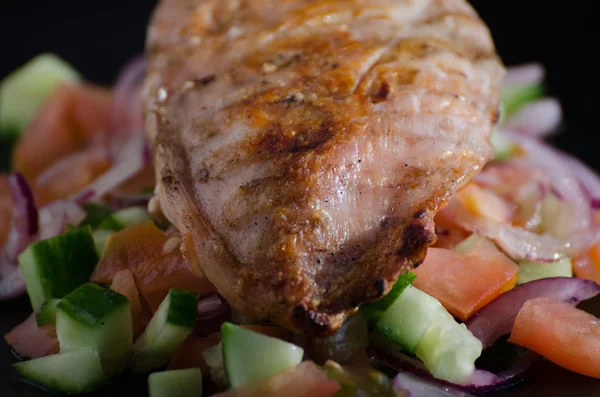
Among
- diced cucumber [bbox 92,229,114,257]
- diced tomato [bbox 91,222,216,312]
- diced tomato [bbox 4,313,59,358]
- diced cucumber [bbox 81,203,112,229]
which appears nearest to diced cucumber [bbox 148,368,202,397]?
diced tomato [bbox 91,222,216,312]

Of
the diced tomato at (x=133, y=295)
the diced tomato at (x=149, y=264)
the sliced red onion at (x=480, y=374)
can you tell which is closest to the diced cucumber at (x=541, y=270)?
the sliced red onion at (x=480, y=374)

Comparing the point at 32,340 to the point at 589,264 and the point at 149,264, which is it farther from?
the point at 589,264

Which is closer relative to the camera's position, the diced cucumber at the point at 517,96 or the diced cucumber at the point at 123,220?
the diced cucumber at the point at 123,220

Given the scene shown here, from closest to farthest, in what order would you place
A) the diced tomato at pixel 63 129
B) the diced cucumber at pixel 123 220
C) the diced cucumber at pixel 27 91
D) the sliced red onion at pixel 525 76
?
1. the diced cucumber at pixel 123 220
2. the diced tomato at pixel 63 129
3. the sliced red onion at pixel 525 76
4. the diced cucumber at pixel 27 91

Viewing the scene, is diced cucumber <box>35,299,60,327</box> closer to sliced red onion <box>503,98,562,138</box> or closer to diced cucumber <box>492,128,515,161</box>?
diced cucumber <box>492,128,515,161</box>

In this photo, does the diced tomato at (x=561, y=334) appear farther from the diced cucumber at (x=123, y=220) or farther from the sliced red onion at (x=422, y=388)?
the diced cucumber at (x=123, y=220)

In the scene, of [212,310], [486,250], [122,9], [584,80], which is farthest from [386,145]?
[122,9]
